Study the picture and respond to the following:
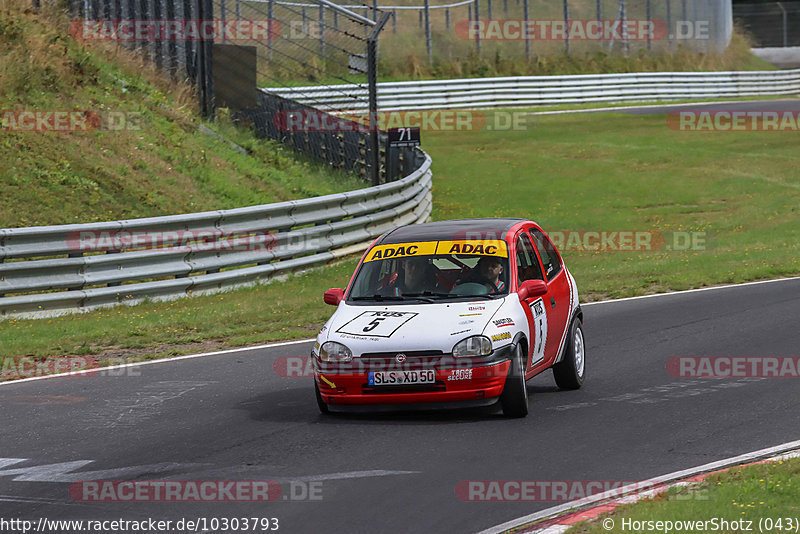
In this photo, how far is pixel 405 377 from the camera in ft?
29.2

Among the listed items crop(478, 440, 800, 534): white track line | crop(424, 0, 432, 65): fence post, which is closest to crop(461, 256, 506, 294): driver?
crop(478, 440, 800, 534): white track line

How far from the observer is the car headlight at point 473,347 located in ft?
29.2

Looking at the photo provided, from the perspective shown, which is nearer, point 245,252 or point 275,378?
point 275,378

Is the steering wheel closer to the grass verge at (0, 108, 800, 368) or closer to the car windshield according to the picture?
the car windshield

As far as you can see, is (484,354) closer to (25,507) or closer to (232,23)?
(25,507)

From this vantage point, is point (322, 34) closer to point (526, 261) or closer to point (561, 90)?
point (561, 90)

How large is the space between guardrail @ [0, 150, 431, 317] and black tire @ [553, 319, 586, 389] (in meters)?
7.34

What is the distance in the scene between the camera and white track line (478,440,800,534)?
252 inches

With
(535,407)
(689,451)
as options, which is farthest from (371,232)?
(689,451)

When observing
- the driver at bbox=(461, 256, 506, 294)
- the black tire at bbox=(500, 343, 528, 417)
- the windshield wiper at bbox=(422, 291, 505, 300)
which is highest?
the driver at bbox=(461, 256, 506, 294)

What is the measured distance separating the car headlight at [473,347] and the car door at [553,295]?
3.97 feet

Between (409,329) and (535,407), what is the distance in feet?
4.87

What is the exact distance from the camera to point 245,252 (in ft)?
57.8

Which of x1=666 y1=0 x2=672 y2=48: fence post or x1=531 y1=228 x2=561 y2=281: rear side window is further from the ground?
x1=666 y1=0 x2=672 y2=48: fence post
